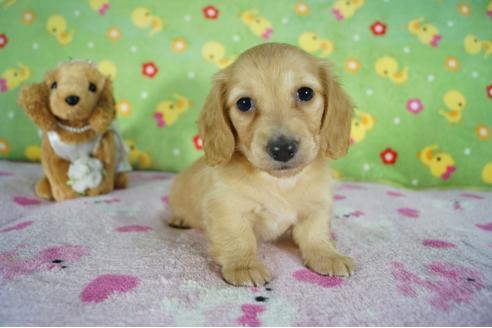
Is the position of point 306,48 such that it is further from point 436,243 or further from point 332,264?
point 332,264

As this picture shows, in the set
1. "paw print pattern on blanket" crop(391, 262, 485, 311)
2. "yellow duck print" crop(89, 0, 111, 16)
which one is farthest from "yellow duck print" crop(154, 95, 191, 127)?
"paw print pattern on blanket" crop(391, 262, 485, 311)

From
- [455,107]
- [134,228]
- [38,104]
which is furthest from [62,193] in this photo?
[455,107]

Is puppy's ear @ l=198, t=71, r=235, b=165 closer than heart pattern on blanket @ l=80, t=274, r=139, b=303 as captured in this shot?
No

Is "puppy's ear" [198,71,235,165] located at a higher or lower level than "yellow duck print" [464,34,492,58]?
lower

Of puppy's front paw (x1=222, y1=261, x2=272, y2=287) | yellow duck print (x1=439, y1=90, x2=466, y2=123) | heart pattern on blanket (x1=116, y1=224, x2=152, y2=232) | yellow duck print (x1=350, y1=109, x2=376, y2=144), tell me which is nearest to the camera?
puppy's front paw (x1=222, y1=261, x2=272, y2=287)

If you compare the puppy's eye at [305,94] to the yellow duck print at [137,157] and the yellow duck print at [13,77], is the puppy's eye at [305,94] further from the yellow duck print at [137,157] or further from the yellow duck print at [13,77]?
the yellow duck print at [13,77]

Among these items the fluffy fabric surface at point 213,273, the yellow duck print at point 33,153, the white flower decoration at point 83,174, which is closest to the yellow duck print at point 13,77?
the yellow duck print at point 33,153

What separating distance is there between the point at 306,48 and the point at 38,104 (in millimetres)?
1949

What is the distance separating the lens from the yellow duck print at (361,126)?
3166 mm

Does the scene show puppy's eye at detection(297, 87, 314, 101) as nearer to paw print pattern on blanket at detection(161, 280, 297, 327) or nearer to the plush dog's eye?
paw print pattern on blanket at detection(161, 280, 297, 327)

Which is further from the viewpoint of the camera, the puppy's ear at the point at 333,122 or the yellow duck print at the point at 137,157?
the yellow duck print at the point at 137,157

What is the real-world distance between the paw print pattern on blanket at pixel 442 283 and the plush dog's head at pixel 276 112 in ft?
1.77

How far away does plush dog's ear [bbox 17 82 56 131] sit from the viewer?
2488 millimetres

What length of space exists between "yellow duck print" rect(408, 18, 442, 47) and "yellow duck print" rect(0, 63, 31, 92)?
3027 mm
